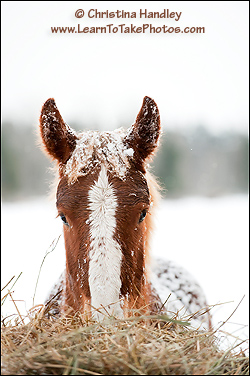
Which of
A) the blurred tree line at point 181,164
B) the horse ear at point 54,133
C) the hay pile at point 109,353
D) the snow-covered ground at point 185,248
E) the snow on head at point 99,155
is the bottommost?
the snow-covered ground at point 185,248

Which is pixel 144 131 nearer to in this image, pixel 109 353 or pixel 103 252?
pixel 103 252

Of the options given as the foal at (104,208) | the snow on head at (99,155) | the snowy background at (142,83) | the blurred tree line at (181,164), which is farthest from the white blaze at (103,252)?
the blurred tree line at (181,164)

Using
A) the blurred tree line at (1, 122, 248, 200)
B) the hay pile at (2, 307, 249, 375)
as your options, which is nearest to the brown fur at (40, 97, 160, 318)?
the hay pile at (2, 307, 249, 375)

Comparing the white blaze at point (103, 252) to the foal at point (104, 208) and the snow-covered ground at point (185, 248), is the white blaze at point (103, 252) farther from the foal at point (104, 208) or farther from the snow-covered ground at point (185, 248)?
the snow-covered ground at point (185, 248)

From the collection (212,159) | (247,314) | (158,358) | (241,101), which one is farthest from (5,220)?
(241,101)

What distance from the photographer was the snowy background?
14.8 meters

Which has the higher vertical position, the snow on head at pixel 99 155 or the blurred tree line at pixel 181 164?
the blurred tree line at pixel 181 164

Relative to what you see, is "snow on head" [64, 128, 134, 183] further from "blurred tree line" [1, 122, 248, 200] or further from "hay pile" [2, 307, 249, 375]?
"blurred tree line" [1, 122, 248, 200]

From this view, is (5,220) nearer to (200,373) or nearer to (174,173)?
(174,173)

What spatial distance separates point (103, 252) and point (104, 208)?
253 mm

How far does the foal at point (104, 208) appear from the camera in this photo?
1896 millimetres

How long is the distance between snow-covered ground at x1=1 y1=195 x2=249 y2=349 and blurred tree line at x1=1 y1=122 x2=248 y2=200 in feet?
9.15

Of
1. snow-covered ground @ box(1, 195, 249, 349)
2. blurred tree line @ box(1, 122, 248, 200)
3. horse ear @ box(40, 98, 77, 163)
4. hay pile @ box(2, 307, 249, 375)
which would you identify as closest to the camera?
hay pile @ box(2, 307, 249, 375)

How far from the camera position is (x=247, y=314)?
5.81 m
